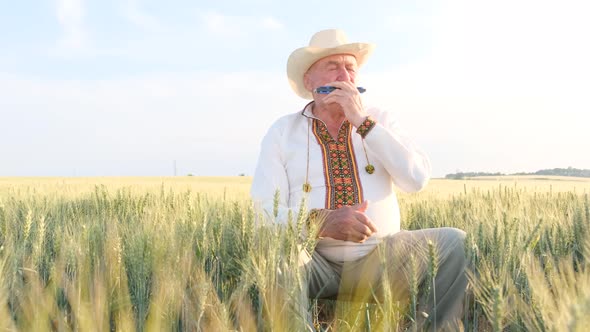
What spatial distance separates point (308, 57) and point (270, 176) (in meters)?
0.66

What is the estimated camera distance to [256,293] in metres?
2.01

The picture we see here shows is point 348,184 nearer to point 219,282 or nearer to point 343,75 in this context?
point 343,75

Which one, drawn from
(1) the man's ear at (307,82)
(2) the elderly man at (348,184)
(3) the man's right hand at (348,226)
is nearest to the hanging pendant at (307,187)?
(2) the elderly man at (348,184)

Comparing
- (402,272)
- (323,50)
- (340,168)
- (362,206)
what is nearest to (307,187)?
(340,168)

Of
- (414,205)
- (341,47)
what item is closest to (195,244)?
(341,47)

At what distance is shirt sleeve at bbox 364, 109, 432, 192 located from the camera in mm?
2508

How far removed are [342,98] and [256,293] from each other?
96 centimetres

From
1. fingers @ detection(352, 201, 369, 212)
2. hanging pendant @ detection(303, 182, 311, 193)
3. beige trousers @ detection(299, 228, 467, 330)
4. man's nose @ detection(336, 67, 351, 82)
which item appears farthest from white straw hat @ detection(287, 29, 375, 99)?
beige trousers @ detection(299, 228, 467, 330)

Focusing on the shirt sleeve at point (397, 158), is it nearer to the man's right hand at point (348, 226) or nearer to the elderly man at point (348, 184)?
the elderly man at point (348, 184)

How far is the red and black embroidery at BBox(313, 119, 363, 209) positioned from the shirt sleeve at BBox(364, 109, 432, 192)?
0.36ft

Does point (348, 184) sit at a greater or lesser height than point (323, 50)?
lesser

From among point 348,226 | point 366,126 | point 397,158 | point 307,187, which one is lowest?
point 348,226

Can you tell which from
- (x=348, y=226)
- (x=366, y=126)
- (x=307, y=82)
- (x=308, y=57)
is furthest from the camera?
(x=307, y=82)

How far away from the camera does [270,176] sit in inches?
103
